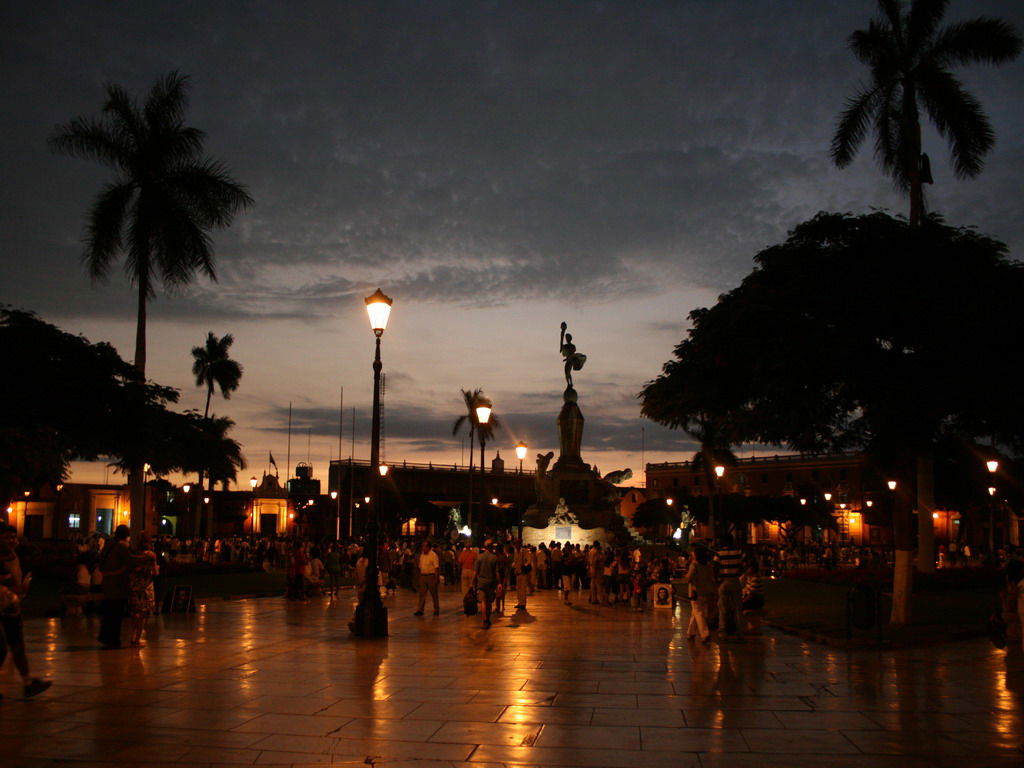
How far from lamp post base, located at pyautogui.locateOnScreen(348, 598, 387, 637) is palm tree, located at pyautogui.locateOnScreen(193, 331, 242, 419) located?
52.5 m

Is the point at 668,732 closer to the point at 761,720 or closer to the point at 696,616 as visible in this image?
the point at 761,720

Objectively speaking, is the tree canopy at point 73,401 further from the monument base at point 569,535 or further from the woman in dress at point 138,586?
the monument base at point 569,535


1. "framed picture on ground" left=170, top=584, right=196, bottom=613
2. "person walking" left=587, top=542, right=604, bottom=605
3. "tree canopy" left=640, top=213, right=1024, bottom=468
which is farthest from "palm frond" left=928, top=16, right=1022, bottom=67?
"framed picture on ground" left=170, top=584, right=196, bottom=613

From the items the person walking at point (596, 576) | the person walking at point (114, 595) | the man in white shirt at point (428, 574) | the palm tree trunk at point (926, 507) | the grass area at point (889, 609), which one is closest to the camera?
the person walking at point (114, 595)

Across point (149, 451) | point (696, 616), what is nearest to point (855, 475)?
point (149, 451)

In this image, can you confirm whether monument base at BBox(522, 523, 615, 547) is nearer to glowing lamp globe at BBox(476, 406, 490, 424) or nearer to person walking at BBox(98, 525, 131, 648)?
glowing lamp globe at BBox(476, 406, 490, 424)

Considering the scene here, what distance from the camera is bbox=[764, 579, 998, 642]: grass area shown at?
1655 cm

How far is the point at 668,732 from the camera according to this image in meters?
8.49

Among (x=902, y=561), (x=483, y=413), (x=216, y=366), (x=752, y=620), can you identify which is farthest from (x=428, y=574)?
(x=216, y=366)

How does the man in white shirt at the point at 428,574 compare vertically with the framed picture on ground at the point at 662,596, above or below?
above

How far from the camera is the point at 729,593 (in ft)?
53.3

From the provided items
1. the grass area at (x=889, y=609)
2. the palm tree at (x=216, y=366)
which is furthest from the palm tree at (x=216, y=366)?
the grass area at (x=889, y=609)

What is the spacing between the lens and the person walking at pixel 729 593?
1605 cm

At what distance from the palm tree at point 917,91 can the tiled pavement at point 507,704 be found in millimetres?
14621
